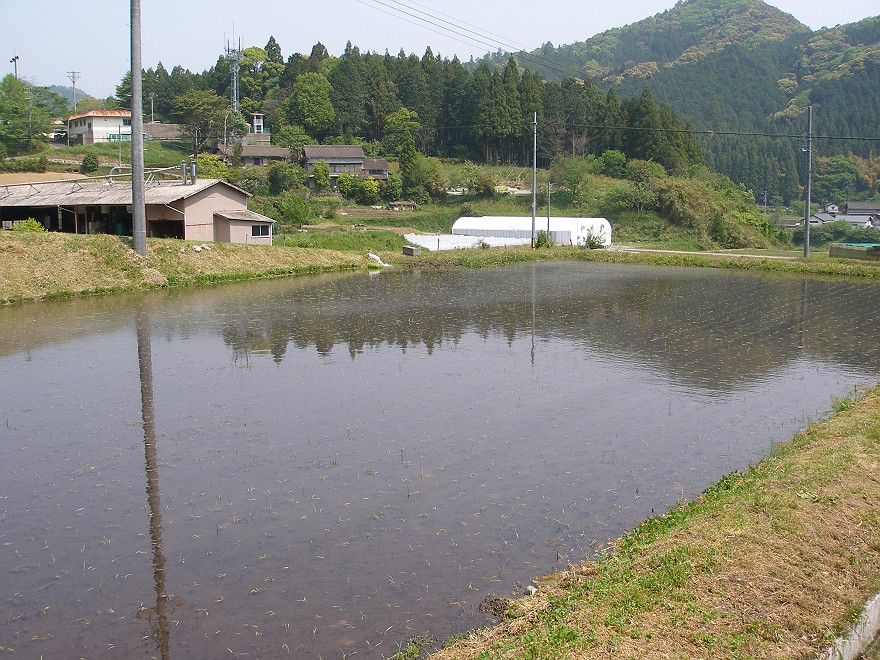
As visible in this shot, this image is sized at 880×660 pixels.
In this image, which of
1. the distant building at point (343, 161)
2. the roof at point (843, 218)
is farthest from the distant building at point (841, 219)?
→ the distant building at point (343, 161)

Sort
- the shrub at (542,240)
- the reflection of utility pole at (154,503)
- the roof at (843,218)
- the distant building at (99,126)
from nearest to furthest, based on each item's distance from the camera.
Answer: the reflection of utility pole at (154,503)
the shrub at (542,240)
the distant building at (99,126)
the roof at (843,218)

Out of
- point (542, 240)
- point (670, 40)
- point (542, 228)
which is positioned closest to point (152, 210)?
point (542, 240)

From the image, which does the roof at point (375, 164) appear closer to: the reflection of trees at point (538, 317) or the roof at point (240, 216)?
the roof at point (240, 216)

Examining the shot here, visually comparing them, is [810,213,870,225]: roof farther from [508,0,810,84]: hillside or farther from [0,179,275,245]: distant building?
[0,179,275,245]: distant building

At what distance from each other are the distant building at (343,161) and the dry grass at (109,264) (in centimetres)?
3012

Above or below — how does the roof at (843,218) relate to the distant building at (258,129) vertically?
below

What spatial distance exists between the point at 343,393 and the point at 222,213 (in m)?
17.4

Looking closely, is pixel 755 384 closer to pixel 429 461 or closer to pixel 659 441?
pixel 659 441

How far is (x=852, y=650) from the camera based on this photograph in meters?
4.25

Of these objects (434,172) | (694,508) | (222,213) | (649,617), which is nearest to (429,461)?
(694,508)

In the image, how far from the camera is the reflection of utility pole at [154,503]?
4531 mm

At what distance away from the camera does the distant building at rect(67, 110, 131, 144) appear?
5794cm

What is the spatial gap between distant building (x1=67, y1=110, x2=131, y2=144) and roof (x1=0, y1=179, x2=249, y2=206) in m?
31.7

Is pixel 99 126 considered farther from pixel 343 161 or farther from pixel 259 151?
pixel 343 161
